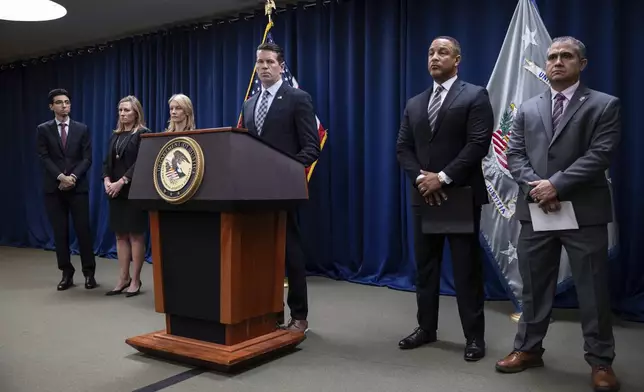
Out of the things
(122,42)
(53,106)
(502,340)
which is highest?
(122,42)

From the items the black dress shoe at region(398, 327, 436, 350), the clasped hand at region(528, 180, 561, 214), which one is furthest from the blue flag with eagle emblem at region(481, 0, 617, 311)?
the clasped hand at region(528, 180, 561, 214)

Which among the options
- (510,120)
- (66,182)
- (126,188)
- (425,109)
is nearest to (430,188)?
(425,109)

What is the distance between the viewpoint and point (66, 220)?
4.22m

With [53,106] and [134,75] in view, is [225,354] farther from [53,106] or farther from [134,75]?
[134,75]

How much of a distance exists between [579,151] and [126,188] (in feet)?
9.33

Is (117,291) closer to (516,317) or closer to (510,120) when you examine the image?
(516,317)

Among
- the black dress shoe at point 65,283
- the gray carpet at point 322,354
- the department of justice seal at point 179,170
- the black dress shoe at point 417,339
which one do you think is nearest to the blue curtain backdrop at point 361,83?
the gray carpet at point 322,354

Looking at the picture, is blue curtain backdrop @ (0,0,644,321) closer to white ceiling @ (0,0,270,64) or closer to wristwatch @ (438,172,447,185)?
white ceiling @ (0,0,270,64)

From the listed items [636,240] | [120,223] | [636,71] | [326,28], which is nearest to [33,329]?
[120,223]

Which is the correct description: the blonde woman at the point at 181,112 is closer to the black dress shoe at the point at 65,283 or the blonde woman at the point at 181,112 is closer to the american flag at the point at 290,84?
the american flag at the point at 290,84

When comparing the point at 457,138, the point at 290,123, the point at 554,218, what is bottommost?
the point at 554,218

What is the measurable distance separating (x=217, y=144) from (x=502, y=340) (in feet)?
5.51

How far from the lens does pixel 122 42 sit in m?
6.21

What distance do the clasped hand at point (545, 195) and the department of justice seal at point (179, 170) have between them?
1.27m
